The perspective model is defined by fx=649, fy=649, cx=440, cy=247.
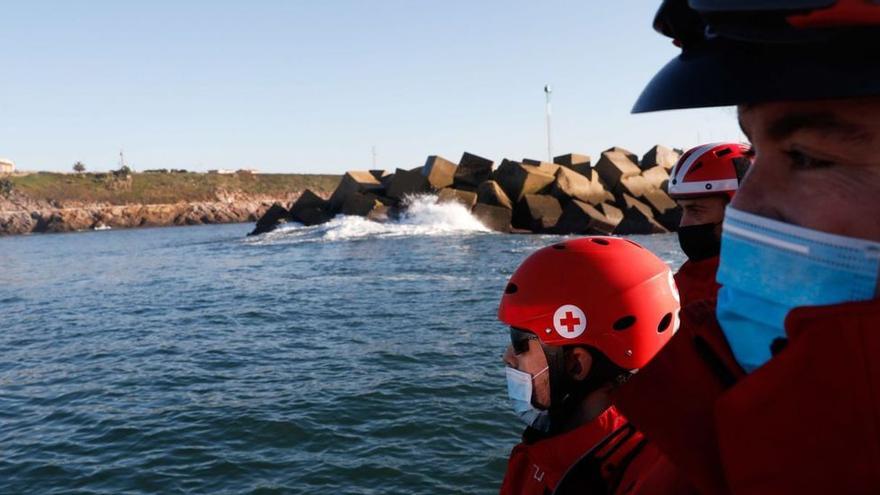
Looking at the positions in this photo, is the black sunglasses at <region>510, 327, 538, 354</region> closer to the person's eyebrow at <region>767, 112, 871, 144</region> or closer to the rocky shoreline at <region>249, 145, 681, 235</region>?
the person's eyebrow at <region>767, 112, 871, 144</region>

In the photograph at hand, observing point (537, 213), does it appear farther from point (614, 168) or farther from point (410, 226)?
point (410, 226)

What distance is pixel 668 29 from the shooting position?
1186mm

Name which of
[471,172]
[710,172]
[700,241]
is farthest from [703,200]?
[471,172]

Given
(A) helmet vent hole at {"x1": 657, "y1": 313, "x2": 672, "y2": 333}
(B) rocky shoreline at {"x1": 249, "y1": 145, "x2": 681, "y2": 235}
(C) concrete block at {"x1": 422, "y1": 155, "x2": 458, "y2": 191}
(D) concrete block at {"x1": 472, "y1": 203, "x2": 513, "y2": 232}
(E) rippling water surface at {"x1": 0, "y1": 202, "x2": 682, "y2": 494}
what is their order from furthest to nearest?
(C) concrete block at {"x1": 422, "y1": 155, "x2": 458, "y2": 191} → (D) concrete block at {"x1": 472, "y1": 203, "x2": 513, "y2": 232} → (B) rocky shoreline at {"x1": 249, "y1": 145, "x2": 681, "y2": 235} → (E) rippling water surface at {"x1": 0, "y1": 202, "x2": 682, "y2": 494} → (A) helmet vent hole at {"x1": 657, "y1": 313, "x2": 672, "y2": 333}

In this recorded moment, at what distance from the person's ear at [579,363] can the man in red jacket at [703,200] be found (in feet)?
5.95

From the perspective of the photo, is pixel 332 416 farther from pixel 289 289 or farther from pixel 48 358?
pixel 289 289

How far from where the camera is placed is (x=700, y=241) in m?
4.61

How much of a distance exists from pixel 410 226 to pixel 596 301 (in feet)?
127

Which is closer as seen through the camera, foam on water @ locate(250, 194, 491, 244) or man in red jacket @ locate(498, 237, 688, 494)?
man in red jacket @ locate(498, 237, 688, 494)

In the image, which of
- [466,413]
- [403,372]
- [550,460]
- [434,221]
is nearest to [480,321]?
[403,372]

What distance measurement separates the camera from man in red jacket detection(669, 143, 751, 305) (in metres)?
4.48

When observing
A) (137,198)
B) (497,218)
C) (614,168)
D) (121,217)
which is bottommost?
(497,218)

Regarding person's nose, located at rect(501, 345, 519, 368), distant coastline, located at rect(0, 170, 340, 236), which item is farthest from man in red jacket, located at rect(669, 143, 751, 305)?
distant coastline, located at rect(0, 170, 340, 236)

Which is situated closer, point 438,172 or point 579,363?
point 579,363
